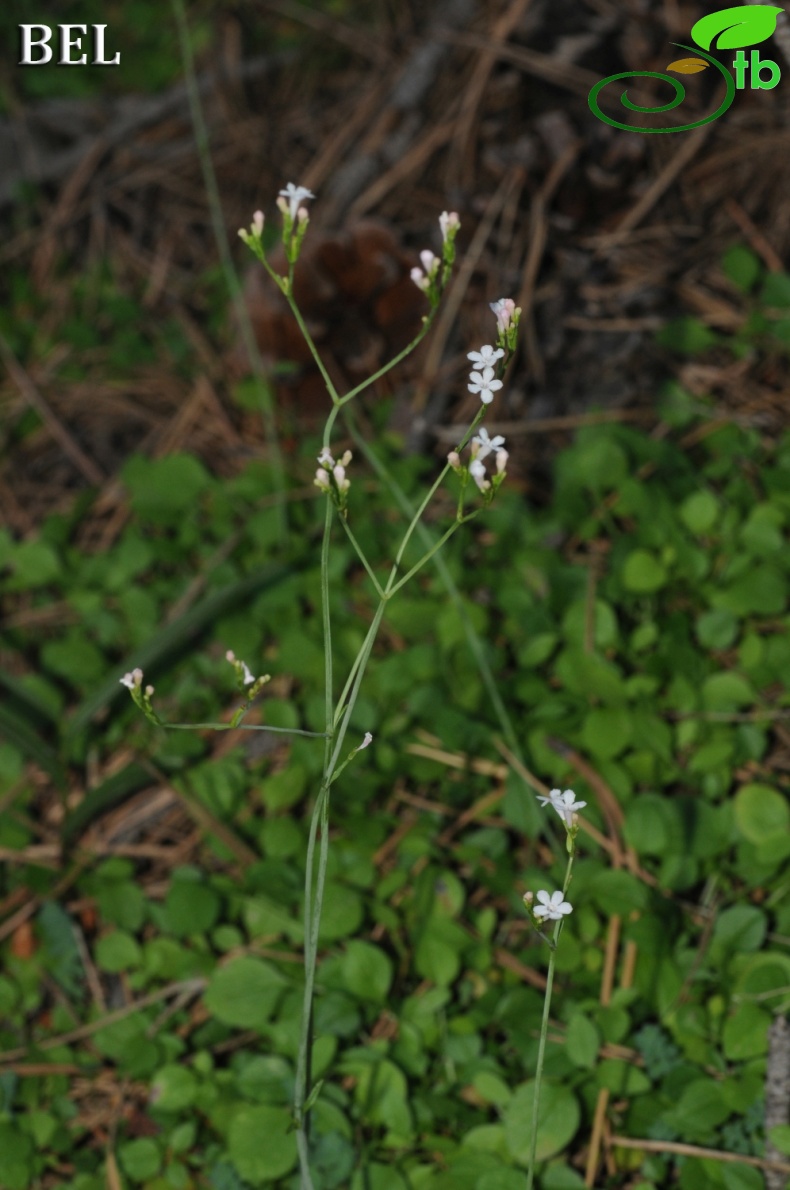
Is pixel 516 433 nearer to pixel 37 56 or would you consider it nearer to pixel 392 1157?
pixel 392 1157

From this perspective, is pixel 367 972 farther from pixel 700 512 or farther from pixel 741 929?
pixel 700 512

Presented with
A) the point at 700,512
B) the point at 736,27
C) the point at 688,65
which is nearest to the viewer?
the point at 736,27

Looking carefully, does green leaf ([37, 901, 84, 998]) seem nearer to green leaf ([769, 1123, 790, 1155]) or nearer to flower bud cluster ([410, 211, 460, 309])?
green leaf ([769, 1123, 790, 1155])

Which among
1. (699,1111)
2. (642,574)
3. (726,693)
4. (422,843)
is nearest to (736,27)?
(642,574)

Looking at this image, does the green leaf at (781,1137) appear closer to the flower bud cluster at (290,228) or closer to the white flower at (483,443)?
the white flower at (483,443)

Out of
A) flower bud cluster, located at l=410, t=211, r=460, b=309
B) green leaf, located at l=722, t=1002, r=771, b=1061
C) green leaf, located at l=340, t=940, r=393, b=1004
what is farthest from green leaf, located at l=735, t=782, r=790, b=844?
flower bud cluster, located at l=410, t=211, r=460, b=309
